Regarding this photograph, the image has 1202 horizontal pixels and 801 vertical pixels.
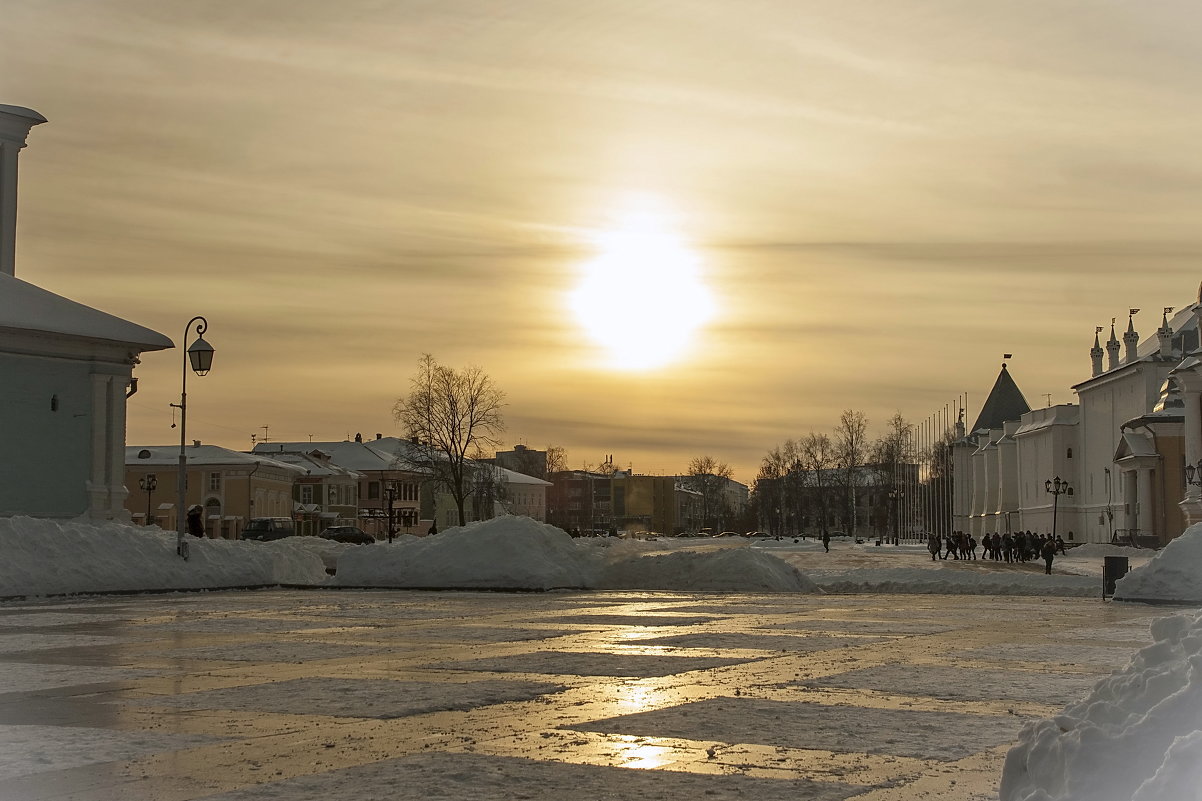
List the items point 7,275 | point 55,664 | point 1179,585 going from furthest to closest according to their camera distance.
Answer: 1. point 7,275
2. point 1179,585
3. point 55,664

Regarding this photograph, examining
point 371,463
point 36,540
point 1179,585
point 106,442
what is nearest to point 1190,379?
point 1179,585

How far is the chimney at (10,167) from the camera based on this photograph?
40406 mm

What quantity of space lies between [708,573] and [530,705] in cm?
2141

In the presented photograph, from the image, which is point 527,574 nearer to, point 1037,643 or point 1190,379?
point 1037,643

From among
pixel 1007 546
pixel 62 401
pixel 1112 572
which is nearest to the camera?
pixel 1112 572

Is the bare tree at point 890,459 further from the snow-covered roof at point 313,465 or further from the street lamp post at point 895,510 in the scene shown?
the snow-covered roof at point 313,465

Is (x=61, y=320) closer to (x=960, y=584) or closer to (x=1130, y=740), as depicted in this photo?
(x=960, y=584)

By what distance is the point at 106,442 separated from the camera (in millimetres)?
35719

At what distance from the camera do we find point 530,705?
397 inches

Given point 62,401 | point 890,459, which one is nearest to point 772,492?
point 890,459

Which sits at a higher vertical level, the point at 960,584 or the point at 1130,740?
the point at 1130,740

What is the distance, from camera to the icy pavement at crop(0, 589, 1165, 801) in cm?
722

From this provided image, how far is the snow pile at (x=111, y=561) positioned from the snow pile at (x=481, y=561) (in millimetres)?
2340

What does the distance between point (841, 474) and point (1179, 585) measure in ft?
415
